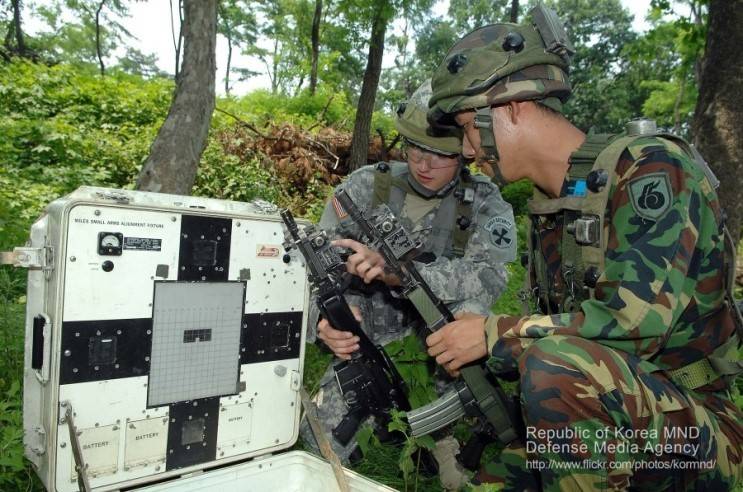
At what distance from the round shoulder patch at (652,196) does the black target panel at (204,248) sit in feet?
5.39

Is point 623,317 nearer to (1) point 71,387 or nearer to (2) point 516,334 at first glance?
(2) point 516,334

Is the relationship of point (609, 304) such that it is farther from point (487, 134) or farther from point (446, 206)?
→ point (446, 206)

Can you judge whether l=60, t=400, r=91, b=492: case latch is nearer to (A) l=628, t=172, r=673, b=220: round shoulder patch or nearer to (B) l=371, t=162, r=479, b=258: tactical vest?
(B) l=371, t=162, r=479, b=258: tactical vest

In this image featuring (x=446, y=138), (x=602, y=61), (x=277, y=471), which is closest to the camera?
(x=277, y=471)

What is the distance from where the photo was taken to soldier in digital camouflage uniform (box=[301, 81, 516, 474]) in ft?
10.1

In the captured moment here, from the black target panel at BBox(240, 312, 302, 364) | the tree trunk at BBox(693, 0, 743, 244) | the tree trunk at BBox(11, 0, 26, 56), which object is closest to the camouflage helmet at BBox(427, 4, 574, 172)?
the black target panel at BBox(240, 312, 302, 364)

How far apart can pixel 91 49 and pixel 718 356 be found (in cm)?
2482

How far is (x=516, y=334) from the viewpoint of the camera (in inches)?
78.1

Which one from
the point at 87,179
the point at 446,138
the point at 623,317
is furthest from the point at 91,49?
the point at 623,317

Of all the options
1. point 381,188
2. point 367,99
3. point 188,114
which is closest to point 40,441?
point 381,188

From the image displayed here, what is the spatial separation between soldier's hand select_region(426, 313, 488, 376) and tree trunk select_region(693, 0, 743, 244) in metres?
3.62

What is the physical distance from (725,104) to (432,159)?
3104mm

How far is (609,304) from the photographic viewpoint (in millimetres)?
1786

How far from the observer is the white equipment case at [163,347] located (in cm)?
197
